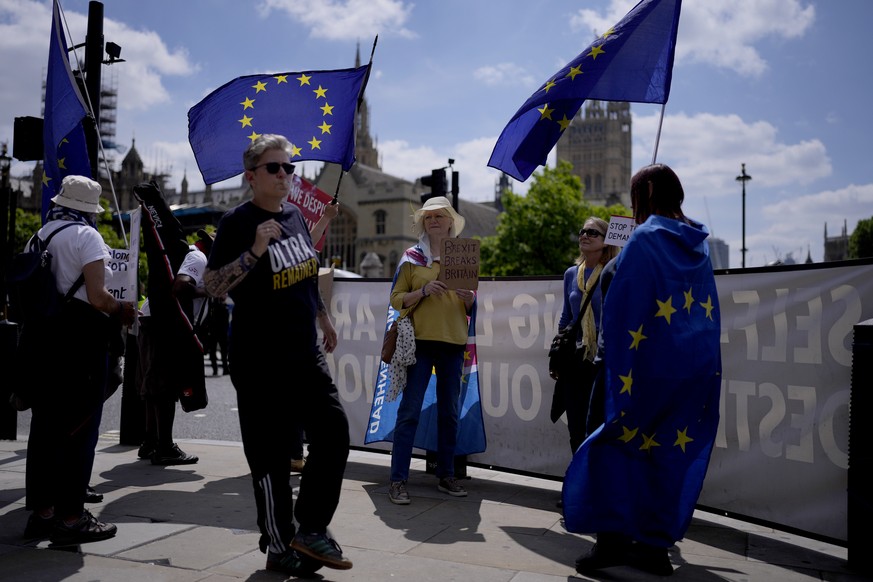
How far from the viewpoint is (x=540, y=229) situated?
47.9m

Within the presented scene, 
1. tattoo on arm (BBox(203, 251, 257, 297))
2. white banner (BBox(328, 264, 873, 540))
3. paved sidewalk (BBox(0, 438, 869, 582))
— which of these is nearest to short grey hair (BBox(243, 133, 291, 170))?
tattoo on arm (BBox(203, 251, 257, 297))

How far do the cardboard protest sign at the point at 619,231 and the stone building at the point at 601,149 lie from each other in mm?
138399

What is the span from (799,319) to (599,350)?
1.19m

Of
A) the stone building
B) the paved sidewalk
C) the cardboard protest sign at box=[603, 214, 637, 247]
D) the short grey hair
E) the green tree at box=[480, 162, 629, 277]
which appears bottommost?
the paved sidewalk

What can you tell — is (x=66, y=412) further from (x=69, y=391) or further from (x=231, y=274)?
(x=231, y=274)

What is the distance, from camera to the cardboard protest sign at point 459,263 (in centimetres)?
489

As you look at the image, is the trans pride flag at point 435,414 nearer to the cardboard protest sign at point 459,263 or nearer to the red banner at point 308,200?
the cardboard protest sign at point 459,263

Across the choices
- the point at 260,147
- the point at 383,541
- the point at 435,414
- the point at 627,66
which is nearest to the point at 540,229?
the point at 435,414

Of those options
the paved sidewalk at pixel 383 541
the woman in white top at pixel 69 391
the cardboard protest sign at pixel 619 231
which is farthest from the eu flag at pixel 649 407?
the woman in white top at pixel 69 391

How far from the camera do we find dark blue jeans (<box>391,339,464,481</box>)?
502cm

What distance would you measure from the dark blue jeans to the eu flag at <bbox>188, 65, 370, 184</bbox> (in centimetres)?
177

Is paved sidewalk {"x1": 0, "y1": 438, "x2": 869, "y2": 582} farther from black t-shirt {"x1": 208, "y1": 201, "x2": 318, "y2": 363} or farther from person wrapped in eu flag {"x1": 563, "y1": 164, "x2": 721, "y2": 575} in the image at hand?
black t-shirt {"x1": 208, "y1": 201, "x2": 318, "y2": 363}

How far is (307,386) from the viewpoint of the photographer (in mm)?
3328

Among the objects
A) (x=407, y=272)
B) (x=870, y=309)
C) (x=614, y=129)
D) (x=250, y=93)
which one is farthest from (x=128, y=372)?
(x=614, y=129)
